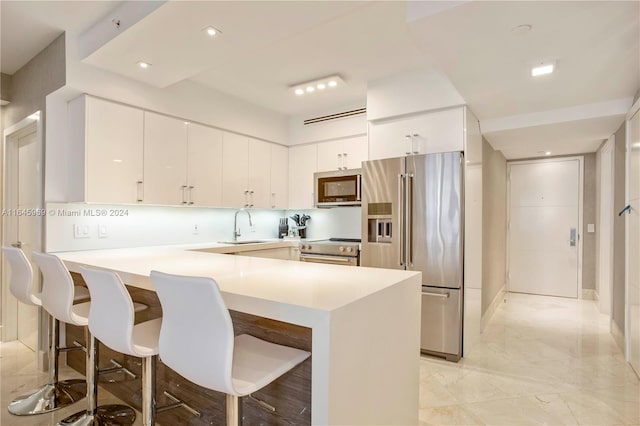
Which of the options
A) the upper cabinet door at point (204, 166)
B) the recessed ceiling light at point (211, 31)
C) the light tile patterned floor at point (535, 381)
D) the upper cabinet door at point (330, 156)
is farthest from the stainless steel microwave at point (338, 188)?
the recessed ceiling light at point (211, 31)

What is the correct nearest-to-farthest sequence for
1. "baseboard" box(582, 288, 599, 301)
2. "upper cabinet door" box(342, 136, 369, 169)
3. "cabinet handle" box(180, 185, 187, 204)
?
"cabinet handle" box(180, 185, 187, 204) < "upper cabinet door" box(342, 136, 369, 169) < "baseboard" box(582, 288, 599, 301)

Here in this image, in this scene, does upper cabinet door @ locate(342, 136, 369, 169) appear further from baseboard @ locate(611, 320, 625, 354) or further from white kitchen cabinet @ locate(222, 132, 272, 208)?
baseboard @ locate(611, 320, 625, 354)

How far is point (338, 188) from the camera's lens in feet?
13.3

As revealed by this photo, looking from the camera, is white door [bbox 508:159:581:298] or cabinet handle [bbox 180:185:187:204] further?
white door [bbox 508:159:581:298]

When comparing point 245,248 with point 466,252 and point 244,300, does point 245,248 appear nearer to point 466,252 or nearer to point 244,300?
point 466,252

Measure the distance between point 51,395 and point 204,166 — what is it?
7.36 ft

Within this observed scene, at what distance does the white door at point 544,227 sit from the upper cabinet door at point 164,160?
4834 millimetres

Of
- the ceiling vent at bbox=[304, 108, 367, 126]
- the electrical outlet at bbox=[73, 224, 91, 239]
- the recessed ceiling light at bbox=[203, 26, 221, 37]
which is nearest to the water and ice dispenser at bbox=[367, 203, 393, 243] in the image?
the ceiling vent at bbox=[304, 108, 367, 126]

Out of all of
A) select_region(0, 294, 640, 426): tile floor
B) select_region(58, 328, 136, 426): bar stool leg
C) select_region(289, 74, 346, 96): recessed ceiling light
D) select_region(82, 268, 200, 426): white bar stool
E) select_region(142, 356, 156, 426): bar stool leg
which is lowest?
select_region(0, 294, 640, 426): tile floor

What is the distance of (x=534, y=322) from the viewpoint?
4000mm

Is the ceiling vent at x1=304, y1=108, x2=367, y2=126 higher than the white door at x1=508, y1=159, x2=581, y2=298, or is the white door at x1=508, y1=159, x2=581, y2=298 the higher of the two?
the ceiling vent at x1=304, y1=108, x2=367, y2=126

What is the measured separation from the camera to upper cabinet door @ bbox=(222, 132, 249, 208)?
3.88m

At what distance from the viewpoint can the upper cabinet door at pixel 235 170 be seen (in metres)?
3.88

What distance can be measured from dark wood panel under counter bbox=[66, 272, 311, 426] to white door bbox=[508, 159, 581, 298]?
5082 mm
